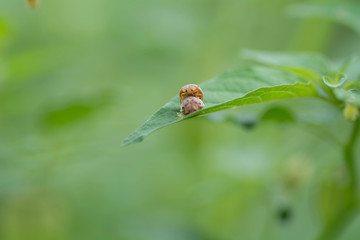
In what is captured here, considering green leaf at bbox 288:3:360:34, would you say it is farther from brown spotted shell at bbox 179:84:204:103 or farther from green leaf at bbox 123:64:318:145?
brown spotted shell at bbox 179:84:204:103

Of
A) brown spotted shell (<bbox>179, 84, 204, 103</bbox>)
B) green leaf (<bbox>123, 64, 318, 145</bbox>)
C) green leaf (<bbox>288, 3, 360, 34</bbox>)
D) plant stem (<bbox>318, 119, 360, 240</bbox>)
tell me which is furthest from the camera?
green leaf (<bbox>288, 3, 360, 34</bbox>)

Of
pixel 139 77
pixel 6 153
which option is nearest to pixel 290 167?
pixel 6 153

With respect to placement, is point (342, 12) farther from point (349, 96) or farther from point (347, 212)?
point (349, 96)

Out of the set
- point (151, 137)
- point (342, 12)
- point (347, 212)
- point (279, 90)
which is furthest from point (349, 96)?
point (151, 137)

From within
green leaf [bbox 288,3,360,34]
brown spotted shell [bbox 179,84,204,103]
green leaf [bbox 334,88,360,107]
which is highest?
green leaf [bbox 288,3,360,34]

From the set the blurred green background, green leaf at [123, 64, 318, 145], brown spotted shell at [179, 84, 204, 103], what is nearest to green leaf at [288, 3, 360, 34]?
the blurred green background
